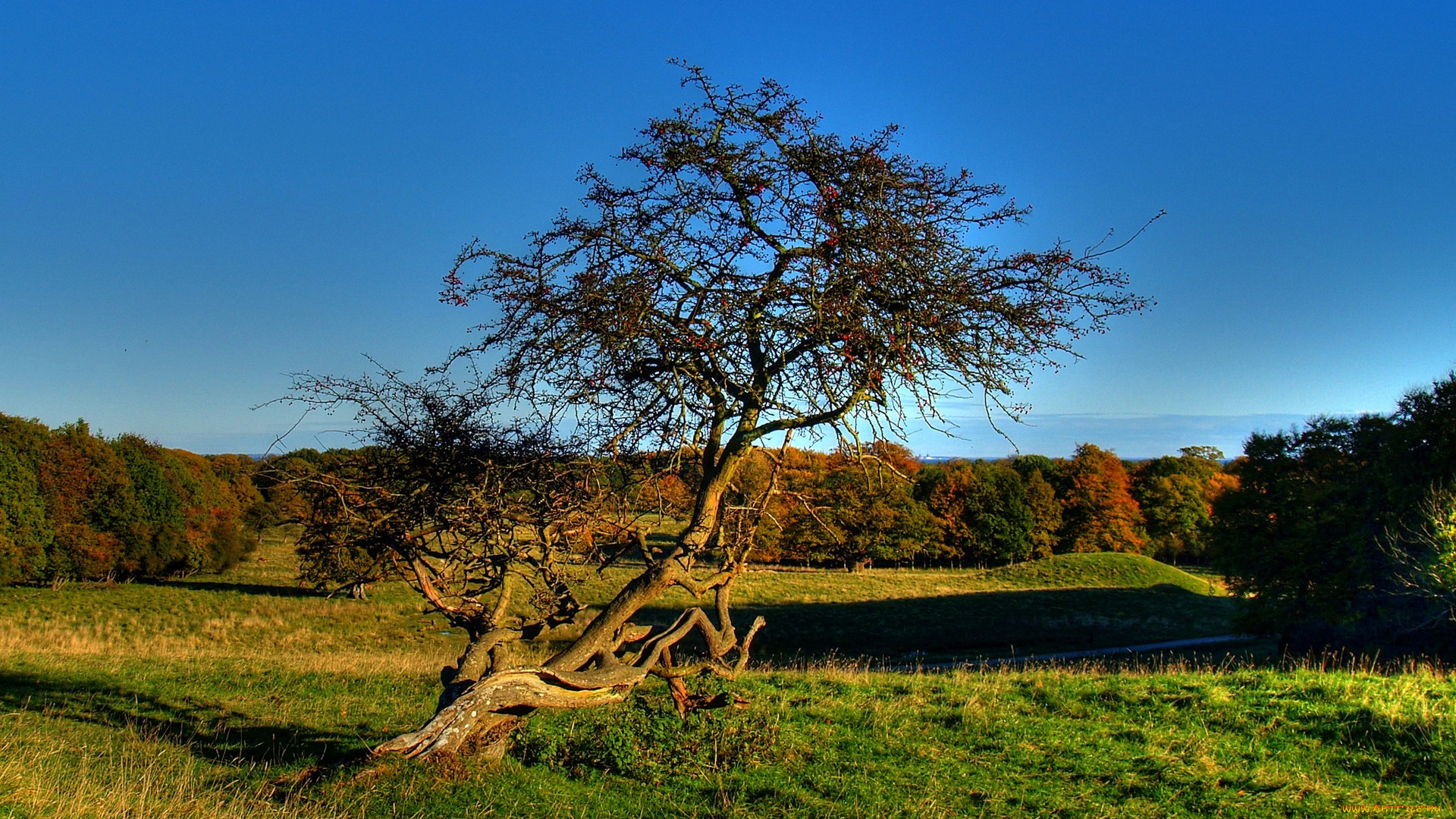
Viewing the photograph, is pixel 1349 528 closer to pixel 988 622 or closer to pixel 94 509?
pixel 988 622

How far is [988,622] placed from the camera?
35.2 m

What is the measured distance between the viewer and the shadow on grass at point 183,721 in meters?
8.14

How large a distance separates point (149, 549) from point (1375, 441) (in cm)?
5228

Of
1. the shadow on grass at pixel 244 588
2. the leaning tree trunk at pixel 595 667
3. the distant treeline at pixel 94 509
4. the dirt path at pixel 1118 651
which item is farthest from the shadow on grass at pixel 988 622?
the distant treeline at pixel 94 509

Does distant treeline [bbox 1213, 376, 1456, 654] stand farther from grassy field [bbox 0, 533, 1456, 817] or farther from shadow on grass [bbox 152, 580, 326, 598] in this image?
shadow on grass [bbox 152, 580, 326, 598]

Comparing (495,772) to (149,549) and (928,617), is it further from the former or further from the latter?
(149,549)

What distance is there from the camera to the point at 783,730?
8.21 metres

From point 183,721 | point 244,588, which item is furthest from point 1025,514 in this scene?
point 183,721

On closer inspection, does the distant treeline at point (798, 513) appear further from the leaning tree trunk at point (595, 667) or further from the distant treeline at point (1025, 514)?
the leaning tree trunk at point (595, 667)

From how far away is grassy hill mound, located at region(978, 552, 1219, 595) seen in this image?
1754 inches

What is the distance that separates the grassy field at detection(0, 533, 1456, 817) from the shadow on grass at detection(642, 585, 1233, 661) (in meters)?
16.7

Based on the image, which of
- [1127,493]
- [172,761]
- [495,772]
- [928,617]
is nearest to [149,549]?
[928,617]

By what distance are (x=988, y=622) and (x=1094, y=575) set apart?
1465cm

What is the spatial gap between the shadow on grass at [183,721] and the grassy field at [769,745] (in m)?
0.06
